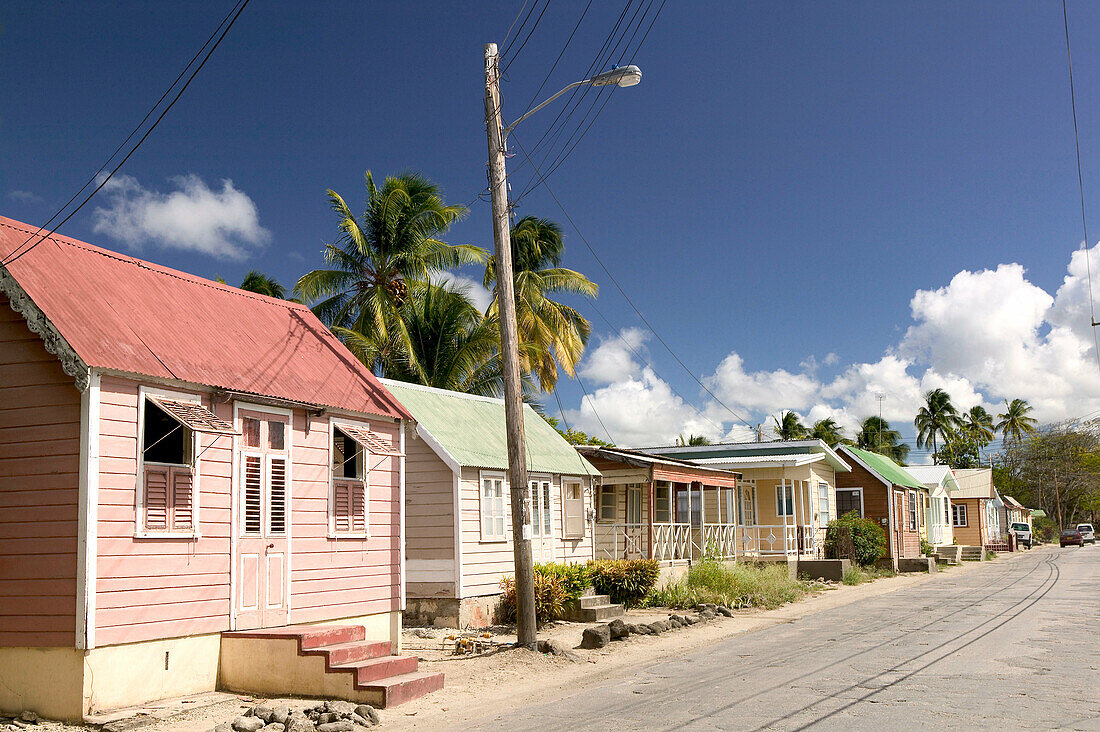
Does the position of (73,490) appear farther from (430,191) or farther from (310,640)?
(430,191)

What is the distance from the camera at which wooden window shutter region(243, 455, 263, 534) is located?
12133 millimetres

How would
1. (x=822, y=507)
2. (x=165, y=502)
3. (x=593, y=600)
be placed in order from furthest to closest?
(x=822, y=507) → (x=593, y=600) → (x=165, y=502)

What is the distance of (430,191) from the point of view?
1216 inches

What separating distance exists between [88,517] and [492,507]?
10.1 metres

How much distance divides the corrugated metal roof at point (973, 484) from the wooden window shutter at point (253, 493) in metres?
55.9

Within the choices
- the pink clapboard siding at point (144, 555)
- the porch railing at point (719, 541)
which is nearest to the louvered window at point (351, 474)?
the pink clapboard siding at point (144, 555)

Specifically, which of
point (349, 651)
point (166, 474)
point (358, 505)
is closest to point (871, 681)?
point (349, 651)

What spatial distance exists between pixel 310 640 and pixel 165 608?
1.78m

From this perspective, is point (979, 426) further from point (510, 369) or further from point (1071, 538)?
point (510, 369)

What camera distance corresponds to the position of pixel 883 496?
3997 cm

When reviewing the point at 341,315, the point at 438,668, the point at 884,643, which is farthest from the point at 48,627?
the point at 341,315

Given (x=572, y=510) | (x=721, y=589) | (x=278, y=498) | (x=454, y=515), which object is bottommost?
(x=721, y=589)

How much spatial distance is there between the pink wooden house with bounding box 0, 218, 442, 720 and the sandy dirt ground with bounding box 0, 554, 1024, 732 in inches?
19.0

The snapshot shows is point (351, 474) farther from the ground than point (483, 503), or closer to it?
farther from the ground
